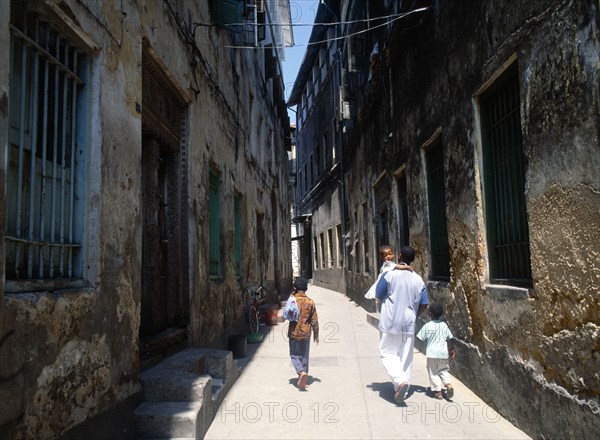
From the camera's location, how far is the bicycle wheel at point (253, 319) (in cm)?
918

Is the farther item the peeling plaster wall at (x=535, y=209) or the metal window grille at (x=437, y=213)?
the metal window grille at (x=437, y=213)

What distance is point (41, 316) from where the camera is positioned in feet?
9.48

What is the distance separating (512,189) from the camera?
4672 mm

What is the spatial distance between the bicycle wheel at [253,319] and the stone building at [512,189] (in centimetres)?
306

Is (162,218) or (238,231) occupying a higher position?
(238,231)

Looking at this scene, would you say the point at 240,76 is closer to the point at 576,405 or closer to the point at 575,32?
the point at 575,32

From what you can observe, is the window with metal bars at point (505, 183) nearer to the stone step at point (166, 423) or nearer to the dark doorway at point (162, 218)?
the stone step at point (166, 423)

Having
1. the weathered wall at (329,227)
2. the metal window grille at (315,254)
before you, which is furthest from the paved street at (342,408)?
the metal window grille at (315,254)

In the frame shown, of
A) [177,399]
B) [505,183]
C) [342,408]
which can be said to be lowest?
[342,408]

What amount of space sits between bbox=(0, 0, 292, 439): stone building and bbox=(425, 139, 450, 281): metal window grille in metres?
3.10

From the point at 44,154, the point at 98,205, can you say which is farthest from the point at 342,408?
the point at 44,154

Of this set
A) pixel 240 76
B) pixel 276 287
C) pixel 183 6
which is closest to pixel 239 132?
pixel 240 76

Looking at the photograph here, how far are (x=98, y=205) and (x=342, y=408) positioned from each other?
10.1 feet

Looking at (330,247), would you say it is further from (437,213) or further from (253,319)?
(437,213)
